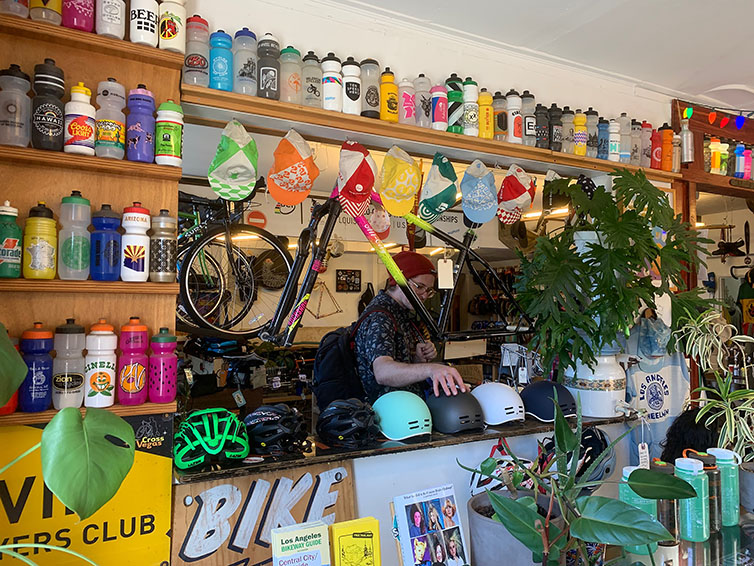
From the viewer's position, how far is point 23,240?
1927mm

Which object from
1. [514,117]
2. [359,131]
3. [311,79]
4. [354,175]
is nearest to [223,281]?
[354,175]

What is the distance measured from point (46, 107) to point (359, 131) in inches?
55.5

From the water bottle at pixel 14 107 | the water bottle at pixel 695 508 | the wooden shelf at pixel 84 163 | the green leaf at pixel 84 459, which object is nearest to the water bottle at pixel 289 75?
the wooden shelf at pixel 84 163

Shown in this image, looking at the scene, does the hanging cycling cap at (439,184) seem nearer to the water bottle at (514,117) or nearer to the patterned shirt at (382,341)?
the water bottle at (514,117)

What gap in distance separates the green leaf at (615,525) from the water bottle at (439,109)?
2.14m

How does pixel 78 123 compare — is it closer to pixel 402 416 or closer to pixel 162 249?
pixel 162 249

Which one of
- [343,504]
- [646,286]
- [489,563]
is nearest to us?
[489,563]

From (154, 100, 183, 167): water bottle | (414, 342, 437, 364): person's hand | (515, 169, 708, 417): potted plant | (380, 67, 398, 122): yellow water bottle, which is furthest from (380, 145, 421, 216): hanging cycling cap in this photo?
(154, 100, 183, 167): water bottle

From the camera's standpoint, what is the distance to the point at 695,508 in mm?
1979

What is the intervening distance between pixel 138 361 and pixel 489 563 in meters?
Result: 1.48

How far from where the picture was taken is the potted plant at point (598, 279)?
115 inches

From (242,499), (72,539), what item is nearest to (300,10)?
(242,499)

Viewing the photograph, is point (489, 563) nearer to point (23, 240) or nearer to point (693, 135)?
point (23, 240)

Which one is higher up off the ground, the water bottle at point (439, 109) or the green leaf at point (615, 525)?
the water bottle at point (439, 109)
